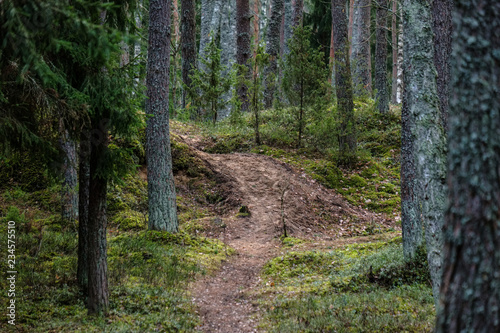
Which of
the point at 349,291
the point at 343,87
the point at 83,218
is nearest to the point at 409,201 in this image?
the point at 349,291

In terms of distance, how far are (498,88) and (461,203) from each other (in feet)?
2.79

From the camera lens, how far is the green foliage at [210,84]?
52.0 ft

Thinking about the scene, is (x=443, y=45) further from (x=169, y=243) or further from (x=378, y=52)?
(x=378, y=52)

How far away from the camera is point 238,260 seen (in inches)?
388

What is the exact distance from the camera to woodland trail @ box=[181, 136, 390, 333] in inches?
297

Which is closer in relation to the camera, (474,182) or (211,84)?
(474,182)

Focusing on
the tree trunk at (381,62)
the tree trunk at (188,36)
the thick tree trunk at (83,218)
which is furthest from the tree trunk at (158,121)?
the tree trunk at (381,62)

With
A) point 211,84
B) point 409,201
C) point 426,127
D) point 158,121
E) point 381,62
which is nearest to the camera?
point 426,127

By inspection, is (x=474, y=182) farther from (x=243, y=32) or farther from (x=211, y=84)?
(x=243, y=32)

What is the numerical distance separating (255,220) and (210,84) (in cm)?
681

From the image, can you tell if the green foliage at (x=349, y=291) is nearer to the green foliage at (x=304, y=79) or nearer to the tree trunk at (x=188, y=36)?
the green foliage at (x=304, y=79)

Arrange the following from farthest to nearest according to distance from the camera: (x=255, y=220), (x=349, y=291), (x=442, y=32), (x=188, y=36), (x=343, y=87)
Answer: (x=188, y=36) → (x=343, y=87) → (x=255, y=220) → (x=349, y=291) → (x=442, y=32)

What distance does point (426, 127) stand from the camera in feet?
15.9

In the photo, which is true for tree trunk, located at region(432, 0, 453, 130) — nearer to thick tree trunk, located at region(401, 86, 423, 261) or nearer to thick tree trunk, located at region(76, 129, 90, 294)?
thick tree trunk, located at region(401, 86, 423, 261)
